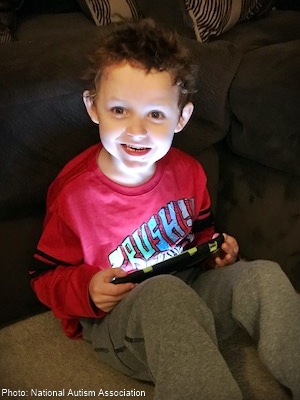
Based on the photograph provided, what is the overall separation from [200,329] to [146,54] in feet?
1.54

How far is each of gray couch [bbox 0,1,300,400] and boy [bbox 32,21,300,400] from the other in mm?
75

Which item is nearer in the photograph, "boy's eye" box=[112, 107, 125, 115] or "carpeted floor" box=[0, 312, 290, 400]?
"boy's eye" box=[112, 107, 125, 115]

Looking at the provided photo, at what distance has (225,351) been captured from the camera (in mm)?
1201

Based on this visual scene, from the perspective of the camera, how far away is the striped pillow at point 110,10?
1624 millimetres

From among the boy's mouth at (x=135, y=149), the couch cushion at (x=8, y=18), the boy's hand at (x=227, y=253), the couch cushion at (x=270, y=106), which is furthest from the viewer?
the couch cushion at (x=8, y=18)

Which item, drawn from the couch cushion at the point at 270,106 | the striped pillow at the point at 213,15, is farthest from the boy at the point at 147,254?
the striped pillow at the point at 213,15

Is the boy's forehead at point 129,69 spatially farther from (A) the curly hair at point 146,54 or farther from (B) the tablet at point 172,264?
(B) the tablet at point 172,264

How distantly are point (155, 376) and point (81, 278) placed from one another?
23 centimetres

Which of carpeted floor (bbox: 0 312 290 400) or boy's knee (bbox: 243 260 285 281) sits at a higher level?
boy's knee (bbox: 243 260 285 281)

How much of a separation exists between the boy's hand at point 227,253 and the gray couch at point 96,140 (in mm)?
227

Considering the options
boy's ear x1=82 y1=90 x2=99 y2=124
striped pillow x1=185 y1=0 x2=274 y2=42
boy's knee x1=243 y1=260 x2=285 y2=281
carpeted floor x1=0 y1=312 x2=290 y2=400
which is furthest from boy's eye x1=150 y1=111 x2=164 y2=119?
striped pillow x1=185 y1=0 x2=274 y2=42

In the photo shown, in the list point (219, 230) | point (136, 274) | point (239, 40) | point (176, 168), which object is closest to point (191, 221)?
point (176, 168)

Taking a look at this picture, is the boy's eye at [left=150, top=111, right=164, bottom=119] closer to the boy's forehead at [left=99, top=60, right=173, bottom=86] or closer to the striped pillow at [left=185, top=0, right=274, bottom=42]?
the boy's forehead at [left=99, top=60, right=173, bottom=86]

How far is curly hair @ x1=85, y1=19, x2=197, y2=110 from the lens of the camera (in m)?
0.92
